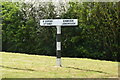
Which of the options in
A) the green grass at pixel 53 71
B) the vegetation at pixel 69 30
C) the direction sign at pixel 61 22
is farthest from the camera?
the vegetation at pixel 69 30

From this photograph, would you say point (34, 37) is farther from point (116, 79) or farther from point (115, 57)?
point (116, 79)

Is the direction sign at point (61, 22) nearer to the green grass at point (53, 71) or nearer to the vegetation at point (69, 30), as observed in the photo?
the green grass at point (53, 71)

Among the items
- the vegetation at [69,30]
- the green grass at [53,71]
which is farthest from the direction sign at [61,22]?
the vegetation at [69,30]

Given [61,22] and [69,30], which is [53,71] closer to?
[61,22]

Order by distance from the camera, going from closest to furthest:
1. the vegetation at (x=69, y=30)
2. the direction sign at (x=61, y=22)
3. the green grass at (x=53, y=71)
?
the green grass at (x=53, y=71) < the direction sign at (x=61, y=22) < the vegetation at (x=69, y=30)

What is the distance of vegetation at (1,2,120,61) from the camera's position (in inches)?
679

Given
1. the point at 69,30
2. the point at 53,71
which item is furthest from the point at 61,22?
the point at 69,30

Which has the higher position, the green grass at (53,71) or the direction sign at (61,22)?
the direction sign at (61,22)

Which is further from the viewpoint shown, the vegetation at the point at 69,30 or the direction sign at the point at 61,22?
the vegetation at the point at 69,30

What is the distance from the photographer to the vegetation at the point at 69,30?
17.2m

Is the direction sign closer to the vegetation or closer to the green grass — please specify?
the green grass

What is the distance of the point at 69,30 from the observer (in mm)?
19234

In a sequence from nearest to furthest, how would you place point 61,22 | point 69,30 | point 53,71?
point 53,71
point 61,22
point 69,30

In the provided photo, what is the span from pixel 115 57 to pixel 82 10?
14.8ft
